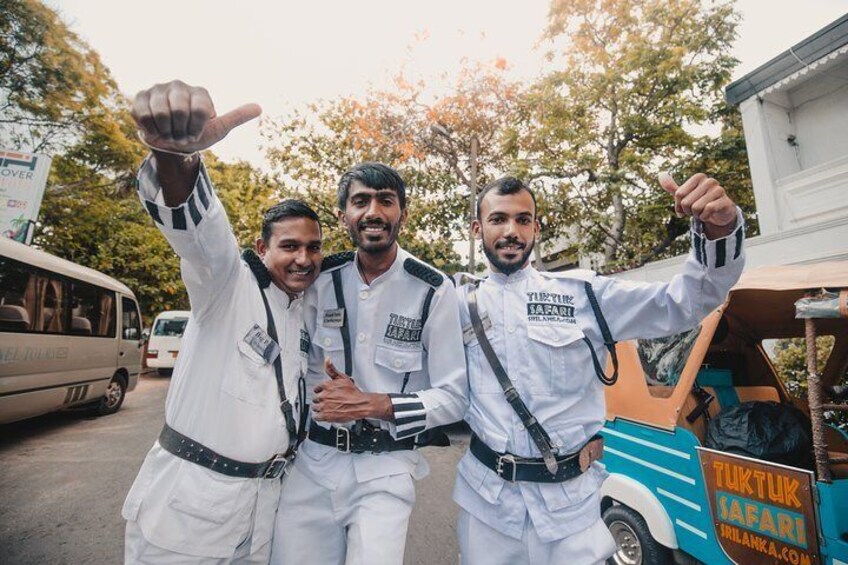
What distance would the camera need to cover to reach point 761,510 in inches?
88.5

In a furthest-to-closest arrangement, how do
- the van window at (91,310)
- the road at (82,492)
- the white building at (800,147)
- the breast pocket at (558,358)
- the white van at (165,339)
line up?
the white van at (165,339), the van window at (91,310), the white building at (800,147), the road at (82,492), the breast pocket at (558,358)

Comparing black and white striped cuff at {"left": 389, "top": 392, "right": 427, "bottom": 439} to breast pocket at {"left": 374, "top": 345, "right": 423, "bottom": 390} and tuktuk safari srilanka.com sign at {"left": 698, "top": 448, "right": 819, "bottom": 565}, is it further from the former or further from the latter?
tuktuk safari srilanka.com sign at {"left": 698, "top": 448, "right": 819, "bottom": 565}

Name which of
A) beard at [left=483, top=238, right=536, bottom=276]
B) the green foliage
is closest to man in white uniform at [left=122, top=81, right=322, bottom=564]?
beard at [left=483, top=238, right=536, bottom=276]

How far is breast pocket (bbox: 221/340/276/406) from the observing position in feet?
5.63

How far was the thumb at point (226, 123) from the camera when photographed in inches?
52.0

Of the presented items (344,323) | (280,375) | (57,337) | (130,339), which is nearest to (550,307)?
(344,323)

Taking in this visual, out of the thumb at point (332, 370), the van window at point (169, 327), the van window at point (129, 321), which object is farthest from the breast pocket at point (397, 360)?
the van window at point (169, 327)

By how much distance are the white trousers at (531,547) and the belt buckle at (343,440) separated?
2.05 feet

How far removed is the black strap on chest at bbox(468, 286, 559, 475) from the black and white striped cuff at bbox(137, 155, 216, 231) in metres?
1.25

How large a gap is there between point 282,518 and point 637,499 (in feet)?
7.45

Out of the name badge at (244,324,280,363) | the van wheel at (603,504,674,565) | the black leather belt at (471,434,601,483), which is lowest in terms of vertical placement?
Answer: the van wheel at (603,504,674,565)

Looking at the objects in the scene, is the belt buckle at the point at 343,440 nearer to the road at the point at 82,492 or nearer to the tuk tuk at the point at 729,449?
the tuk tuk at the point at 729,449

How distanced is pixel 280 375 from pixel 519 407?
1.01m

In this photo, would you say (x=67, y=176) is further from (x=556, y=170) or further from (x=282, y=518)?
(x=282, y=518)
